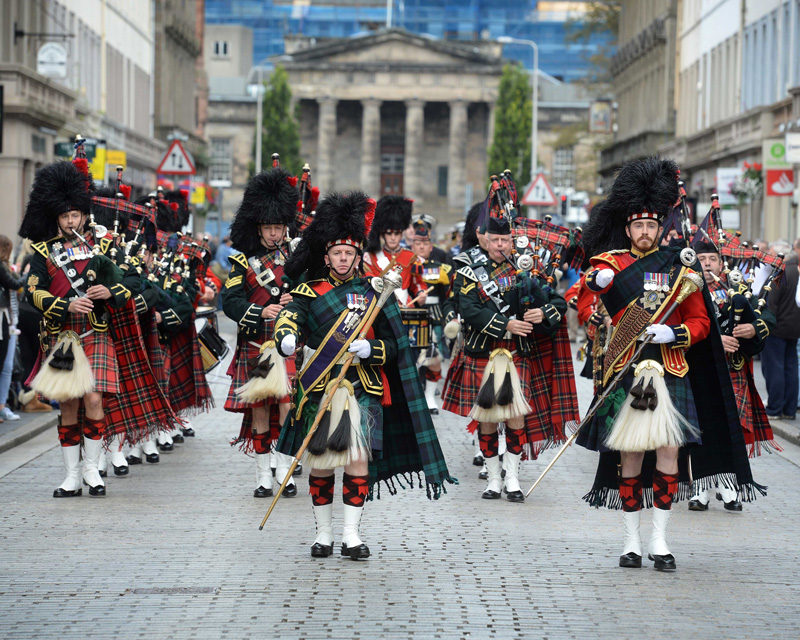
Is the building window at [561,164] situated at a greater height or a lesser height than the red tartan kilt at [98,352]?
greater

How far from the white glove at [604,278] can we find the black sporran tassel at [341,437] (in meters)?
1.50

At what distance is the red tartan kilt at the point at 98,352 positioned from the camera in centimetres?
1041

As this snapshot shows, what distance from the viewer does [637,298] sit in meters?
8.13

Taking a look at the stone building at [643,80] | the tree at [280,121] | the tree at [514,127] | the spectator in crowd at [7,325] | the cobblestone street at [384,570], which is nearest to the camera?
the cobblestone street at [384,570]

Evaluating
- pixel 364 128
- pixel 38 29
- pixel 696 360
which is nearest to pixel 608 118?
pixel 38 29

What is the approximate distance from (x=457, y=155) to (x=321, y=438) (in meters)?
93.5

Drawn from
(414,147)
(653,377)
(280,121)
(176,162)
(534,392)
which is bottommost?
(534,392)

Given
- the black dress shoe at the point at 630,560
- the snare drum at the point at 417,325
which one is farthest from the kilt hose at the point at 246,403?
the snare drum at the point at 417,325

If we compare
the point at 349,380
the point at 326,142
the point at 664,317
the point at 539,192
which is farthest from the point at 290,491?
the point at 326,142

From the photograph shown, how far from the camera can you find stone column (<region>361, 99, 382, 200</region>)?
101062 mm

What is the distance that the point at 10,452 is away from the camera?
511 inches

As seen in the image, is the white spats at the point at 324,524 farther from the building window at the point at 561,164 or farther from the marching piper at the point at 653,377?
the building window at the point at 561,164

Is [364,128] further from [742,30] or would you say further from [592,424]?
[592,424]

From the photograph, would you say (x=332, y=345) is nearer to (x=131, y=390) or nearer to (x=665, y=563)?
(x=665, y=563)
